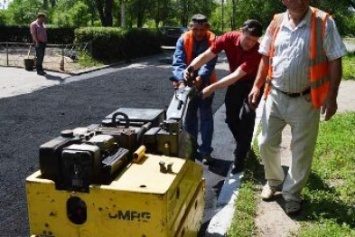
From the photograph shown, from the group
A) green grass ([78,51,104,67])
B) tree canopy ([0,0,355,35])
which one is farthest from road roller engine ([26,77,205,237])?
tree canopy ([0,0,355,35])

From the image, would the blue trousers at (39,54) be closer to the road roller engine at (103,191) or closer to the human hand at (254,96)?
the human hand at (254,96)

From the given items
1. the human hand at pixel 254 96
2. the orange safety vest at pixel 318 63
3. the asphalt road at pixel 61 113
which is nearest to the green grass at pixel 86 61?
the asphalt road at pixel 61 113

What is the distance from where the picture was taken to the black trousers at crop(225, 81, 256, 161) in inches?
209

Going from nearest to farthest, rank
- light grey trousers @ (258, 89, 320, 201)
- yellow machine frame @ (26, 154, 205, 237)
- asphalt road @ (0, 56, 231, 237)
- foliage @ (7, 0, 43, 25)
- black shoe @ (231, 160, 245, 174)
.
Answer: yellow machine frame @ (26, 154, 205, 237)
light grey trousers @ (258, 89, 320, 201)
asphalt road @ (0, 56, 231, 237)
black shoe @ (231, 160, 245, 174)
foliage @ (7, 0, 43, 25)

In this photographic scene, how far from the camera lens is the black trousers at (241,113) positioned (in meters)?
5.32

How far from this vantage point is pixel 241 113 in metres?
5.37

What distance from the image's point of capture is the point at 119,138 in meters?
3.26

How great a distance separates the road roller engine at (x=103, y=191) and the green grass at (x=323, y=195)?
118cm

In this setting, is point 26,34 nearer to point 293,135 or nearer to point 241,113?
point 241,113

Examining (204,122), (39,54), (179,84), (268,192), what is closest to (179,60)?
(179,84)

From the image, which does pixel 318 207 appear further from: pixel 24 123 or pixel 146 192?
pixel 24 123

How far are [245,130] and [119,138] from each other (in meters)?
2.38

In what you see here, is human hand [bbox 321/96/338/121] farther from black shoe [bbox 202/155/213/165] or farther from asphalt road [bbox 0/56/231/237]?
black shoe [bbox 202/155/213/165]

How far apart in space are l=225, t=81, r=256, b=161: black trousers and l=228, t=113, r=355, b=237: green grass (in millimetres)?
252
